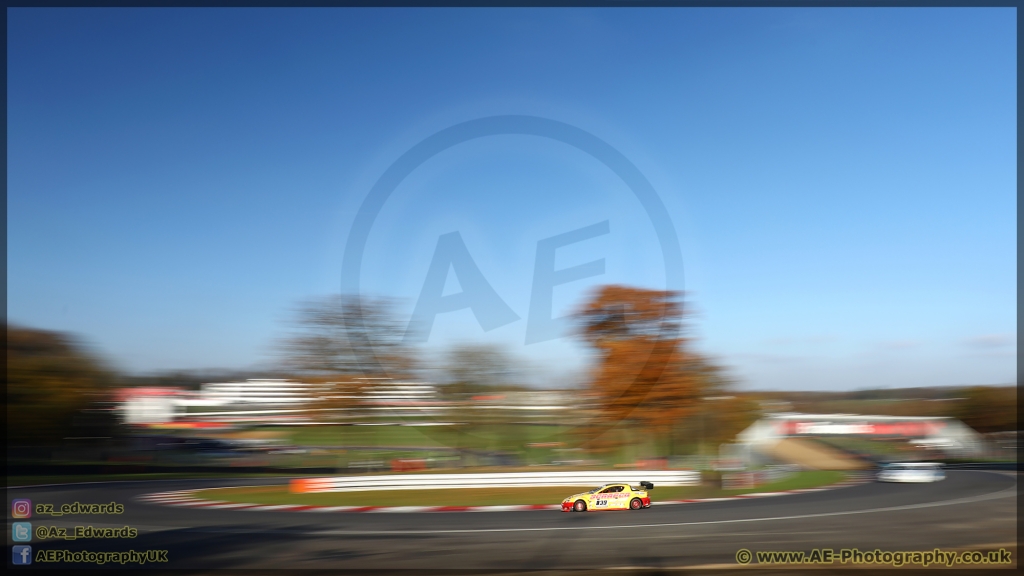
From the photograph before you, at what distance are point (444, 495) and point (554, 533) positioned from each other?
997cm

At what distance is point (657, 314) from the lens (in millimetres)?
28953

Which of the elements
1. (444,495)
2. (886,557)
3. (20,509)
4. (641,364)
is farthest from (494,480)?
(20,509)

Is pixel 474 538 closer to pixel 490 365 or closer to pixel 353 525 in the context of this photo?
pixel 353 525

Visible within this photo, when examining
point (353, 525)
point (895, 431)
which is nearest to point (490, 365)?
point (353, 525)

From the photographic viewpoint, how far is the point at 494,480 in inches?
965

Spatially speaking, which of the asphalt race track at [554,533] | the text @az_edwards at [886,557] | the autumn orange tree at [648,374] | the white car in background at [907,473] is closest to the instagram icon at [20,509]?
the asphalt race track at [554,533]

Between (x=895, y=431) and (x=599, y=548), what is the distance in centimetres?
1961

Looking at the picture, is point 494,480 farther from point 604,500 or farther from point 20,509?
point 20,509

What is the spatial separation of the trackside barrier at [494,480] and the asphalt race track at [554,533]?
19.0ft

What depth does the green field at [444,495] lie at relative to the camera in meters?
20.1

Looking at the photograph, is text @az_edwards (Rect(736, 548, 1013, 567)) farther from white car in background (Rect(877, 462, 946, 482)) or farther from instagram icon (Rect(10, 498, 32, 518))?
white car in background (Rect(877, 462, 946, 482))

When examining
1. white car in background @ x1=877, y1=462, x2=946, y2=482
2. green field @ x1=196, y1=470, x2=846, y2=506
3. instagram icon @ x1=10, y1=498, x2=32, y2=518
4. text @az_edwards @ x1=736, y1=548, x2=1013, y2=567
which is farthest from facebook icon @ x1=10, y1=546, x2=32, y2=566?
white car in background @ x1=877, y1=462, x2=946, y2=482

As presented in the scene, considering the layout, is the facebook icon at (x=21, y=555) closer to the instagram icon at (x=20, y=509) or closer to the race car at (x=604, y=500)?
the instagram icon at (x=20, y=509)

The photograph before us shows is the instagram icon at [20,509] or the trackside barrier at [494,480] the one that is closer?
the instagram icon at [20,509]
